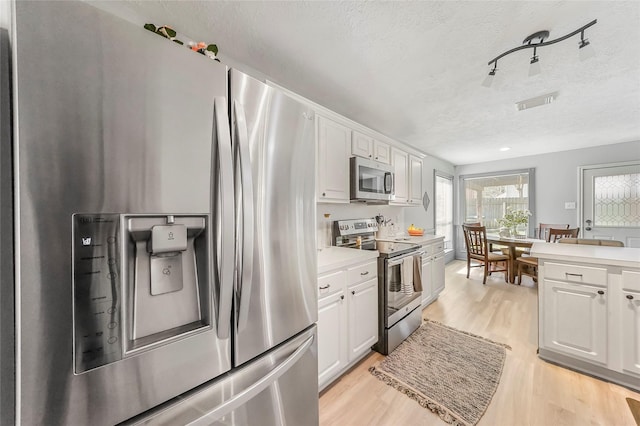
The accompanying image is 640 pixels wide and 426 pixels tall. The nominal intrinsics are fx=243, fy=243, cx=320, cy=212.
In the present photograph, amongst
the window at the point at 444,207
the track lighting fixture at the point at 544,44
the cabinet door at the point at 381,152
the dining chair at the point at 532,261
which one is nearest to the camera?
the track lighting fixture at the point at 544,44

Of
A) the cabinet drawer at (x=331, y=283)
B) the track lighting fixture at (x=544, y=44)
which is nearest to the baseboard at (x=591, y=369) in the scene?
the cabinet drawer at (x=331, y=283)

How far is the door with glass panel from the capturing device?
4.16 m

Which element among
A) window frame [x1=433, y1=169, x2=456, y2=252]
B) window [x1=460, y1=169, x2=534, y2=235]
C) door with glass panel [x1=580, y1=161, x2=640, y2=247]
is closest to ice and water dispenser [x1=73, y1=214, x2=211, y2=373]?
window frame [x1=433, y1=169, x2=456, y2=252]

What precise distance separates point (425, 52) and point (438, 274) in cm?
279

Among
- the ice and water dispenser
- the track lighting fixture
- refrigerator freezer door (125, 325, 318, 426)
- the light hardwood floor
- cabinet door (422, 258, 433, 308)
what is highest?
the track lighting fixture

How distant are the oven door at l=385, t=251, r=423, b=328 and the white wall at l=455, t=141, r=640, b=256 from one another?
420cm

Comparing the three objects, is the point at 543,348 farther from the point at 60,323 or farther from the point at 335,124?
the point at 60,323

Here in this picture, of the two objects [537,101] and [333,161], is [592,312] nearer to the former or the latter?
[537,101]

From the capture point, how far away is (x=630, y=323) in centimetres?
170

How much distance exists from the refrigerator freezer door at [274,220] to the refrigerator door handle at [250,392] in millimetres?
81

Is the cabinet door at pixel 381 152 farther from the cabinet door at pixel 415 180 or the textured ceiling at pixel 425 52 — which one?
the cabinet door at pixel 415 180

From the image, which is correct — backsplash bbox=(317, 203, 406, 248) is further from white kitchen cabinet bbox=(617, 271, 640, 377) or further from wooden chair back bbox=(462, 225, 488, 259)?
white kitchen cabinet bbox=(617, 271, 640, 377)

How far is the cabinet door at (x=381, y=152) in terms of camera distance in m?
2.87

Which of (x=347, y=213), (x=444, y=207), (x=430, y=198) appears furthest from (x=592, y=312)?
(x=444, y=207)
